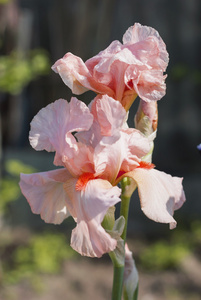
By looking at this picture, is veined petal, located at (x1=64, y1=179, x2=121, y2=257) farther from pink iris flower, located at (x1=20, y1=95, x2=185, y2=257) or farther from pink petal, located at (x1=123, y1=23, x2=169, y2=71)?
pink petal, located at (x1=123, y1=23, x2=169, y2=71)

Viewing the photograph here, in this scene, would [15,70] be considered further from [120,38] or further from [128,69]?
[128,69]

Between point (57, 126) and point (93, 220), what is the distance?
0.53 feet

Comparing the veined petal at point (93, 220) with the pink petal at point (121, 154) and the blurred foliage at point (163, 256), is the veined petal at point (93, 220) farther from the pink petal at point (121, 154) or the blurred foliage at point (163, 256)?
the blurred foliage at point (163, 256)

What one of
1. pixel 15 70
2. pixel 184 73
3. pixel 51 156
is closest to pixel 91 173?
pixel 15 70

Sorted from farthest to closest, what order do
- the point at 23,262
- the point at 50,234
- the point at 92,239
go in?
1. the point at 50,234
2. the point at 23,262
3. the point at 92,239

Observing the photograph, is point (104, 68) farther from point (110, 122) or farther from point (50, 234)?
point (50, 234)

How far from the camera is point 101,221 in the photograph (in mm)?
605

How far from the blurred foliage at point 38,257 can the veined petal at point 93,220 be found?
7.61 feet

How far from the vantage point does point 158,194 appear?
638 mm

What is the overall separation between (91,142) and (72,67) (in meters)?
0.12

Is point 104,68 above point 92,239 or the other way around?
above

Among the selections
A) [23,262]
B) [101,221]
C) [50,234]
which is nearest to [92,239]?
[101,221]

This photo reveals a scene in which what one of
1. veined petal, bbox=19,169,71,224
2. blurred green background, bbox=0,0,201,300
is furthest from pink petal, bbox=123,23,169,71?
blurred green background, bbox=0,0,201,300

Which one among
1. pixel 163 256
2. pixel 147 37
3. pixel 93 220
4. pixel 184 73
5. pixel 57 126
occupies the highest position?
pixel 147 37
